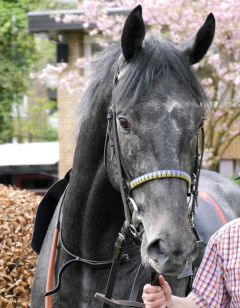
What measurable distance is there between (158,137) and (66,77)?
11755mm

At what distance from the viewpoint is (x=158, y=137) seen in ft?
9.78

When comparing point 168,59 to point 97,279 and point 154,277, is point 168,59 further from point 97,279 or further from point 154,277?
point 97,279

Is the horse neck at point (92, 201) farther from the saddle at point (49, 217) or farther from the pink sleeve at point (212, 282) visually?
the pink sleeve at point (212, 282)

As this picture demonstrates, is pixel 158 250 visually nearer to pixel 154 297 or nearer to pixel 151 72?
pixel 154 297

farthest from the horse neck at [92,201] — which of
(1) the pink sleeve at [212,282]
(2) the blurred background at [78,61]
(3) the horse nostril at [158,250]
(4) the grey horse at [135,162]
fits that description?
(3) the horse nostril at [158,250]

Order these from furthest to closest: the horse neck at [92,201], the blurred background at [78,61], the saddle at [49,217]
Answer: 1. the blurred background at [78,61]
2. the saddle at [49,217]
3. the horse neck at [92,201]

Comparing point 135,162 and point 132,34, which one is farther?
point 132,34

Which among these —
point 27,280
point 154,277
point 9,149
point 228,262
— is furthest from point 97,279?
point 9,149

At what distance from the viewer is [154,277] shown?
312 cm

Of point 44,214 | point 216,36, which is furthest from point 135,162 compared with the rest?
point 216,36

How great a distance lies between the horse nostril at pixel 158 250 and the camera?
280cm

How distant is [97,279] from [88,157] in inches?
25.1

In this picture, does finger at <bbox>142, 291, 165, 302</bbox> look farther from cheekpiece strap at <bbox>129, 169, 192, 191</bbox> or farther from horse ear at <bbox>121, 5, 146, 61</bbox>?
horse ear at <bbox>121, 5, 146, 61</bbox>

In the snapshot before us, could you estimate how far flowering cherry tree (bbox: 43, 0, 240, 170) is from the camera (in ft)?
40.5
